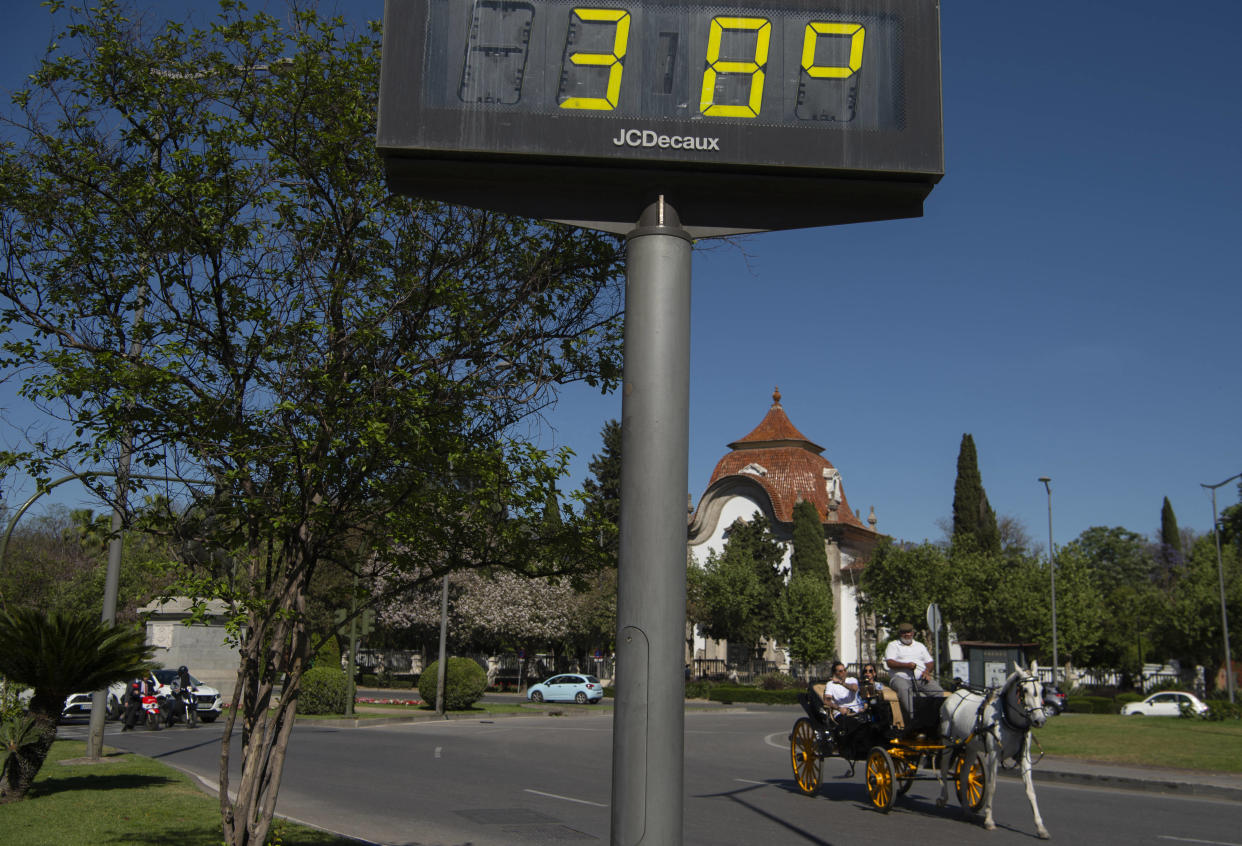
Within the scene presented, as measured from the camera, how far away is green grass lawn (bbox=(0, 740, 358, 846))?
943cm

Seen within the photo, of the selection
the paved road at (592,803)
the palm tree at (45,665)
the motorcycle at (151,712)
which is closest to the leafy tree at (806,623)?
the paved road at (592,803)

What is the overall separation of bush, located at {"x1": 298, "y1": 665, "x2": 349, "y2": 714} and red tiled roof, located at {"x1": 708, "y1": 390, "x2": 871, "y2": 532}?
118 ft

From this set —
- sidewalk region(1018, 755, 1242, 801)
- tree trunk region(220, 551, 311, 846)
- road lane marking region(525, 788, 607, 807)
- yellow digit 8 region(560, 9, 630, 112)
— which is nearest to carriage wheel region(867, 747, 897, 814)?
road lane marking region(525, 788, 607, 807)

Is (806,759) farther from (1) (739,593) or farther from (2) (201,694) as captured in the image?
(1) (739,593)

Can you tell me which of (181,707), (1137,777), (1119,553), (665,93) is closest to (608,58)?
(665,93)

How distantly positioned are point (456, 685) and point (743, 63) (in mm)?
35491

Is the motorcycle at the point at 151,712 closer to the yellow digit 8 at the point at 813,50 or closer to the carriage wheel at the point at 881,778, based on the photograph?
the carriage wheel at the point at 881,778

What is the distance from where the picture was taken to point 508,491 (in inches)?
263

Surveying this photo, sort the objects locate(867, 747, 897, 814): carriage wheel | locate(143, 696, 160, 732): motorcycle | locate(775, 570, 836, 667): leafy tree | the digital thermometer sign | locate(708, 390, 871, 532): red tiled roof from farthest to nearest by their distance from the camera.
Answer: locate(708, 390, 871, 532): red tiled roof, locate(775, 570, 836, 667): leafy tree, locate(143, 696, 160, 732): motorcycle, locate(867, 747, 897, 814): carriage wheel, the digital thermometer sign

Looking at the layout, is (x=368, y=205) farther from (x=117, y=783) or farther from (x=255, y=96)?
(x=117, y=783)

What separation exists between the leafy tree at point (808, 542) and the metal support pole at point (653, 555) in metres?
58.5

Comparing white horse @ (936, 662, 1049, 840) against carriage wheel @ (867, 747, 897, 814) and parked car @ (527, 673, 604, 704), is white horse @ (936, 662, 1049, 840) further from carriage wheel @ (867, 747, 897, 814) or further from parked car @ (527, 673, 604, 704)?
parked car @ (527, 673, 604, 704)

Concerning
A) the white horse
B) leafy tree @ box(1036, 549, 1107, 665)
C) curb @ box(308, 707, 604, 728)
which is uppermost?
leafy tree @ box(1036, 549, 1107, 665)

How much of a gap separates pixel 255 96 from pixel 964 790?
11.6m
